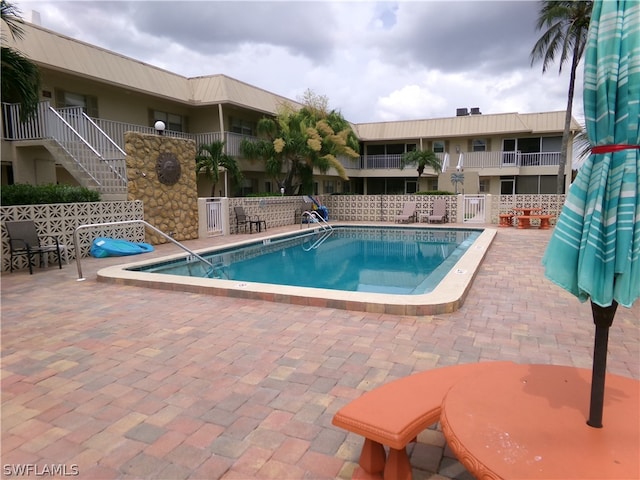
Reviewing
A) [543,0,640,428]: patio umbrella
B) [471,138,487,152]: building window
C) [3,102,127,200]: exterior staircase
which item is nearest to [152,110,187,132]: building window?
[3,102,127,200]: exterior staircase

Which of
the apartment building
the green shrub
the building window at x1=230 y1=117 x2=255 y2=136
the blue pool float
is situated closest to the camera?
the green shrub

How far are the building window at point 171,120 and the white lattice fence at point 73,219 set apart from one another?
9.01 meters

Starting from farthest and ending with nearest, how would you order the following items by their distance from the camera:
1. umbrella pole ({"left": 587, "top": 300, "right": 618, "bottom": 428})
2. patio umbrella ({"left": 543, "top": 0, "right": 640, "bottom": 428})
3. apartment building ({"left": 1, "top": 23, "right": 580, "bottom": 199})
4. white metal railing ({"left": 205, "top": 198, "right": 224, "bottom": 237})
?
white metal railing ({"left": 205, "top": 198, "right": 224, "bottom": 237}) → apartment building ({"left": 1, "top": 23, "right": 580, "bottom": 199}) → umbrella pole ({"left": 587, "top": 300, "right": 618, "bottom": 428}) → patio umbrella ({"left": 543, "top": 0, "right": 640, "bottom": 428})

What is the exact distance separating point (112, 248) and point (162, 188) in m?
2.82

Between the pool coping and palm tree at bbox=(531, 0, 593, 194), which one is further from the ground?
palm tree at bbox=(531, 0, 593, 194)

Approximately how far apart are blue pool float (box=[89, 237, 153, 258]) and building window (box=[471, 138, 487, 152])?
23.7 meters

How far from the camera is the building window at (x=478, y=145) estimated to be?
27922mm

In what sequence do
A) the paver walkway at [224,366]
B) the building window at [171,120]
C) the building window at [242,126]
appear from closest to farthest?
1. the paver walkway at [224,366]
2. the building window at [171,120]
3. the building window at [242,126]

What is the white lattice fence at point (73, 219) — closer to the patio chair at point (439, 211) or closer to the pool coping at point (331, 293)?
the pool coping at point (331, 293)

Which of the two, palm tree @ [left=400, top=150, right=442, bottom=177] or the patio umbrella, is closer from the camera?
the patio umbrella

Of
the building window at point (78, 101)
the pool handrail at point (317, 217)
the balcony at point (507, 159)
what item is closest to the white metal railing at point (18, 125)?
the building window at point (78, 101)

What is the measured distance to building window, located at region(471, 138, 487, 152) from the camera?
27.9 metres

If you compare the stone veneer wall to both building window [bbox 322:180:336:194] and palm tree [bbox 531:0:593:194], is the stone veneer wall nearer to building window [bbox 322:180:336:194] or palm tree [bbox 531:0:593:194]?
palm tree [bbox 531:0:593:194]

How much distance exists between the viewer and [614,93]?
1622 millimetres
